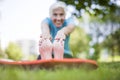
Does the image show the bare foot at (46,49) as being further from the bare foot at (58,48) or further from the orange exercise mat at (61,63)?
the orange exercise mat at (61,63)

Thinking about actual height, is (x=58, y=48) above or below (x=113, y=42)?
above

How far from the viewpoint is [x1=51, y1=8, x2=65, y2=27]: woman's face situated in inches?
191

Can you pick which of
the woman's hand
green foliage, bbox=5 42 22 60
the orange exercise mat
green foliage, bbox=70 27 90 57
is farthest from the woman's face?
green foliage, bbox=70 27 90 57

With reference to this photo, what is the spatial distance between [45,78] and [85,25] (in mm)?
42253

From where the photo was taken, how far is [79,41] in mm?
43156

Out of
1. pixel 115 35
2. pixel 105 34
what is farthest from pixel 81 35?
pixel 115 35

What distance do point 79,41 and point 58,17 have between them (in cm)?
3829

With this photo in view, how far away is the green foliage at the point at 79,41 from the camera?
42.9 m

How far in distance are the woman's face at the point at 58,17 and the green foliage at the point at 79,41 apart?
123 ft

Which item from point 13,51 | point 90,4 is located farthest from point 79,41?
point 90,4

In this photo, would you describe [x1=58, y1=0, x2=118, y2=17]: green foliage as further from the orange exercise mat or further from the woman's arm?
the orange exercise mat

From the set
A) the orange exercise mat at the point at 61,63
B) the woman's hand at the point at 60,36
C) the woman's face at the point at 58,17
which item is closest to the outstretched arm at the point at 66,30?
the woman's hand at the point at 60,36

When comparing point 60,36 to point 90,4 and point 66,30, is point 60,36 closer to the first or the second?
point 66,30

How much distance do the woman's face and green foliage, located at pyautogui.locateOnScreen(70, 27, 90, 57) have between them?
37.6m
